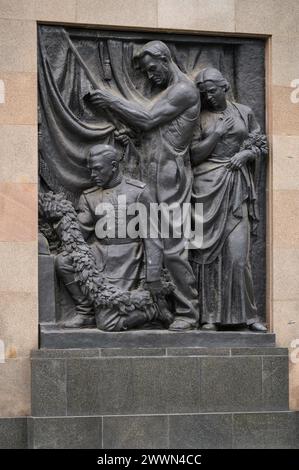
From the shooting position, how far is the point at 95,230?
1332 centimetres

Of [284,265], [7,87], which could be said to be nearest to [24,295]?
[7,87]

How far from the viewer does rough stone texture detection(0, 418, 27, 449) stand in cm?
1285

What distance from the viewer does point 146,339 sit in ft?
43.5

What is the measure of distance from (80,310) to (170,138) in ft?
7.98

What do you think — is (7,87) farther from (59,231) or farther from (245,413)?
(245,413)

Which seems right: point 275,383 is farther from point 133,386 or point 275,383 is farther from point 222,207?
point 222,207

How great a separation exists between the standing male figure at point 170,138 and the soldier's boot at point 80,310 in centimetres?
106

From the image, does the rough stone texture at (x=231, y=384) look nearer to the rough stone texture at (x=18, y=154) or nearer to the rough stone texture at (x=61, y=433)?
the rough stone texture at (x=61, y=433)

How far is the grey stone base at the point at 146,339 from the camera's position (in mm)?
12992

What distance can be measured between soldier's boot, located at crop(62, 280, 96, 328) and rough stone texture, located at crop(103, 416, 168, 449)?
1188 millimetres

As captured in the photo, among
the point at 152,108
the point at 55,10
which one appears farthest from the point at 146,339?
the point at 55,10

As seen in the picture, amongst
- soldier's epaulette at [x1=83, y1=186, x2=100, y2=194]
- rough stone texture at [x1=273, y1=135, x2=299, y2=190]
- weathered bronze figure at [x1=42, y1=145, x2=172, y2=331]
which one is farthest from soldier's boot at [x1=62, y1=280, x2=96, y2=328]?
rough stone texture at [x1=273, y1=135, x2=299, y2=190]

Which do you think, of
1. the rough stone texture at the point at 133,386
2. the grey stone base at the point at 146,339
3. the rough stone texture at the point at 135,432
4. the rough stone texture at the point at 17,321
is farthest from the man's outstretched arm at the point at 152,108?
the rough stone texture at the point at 135,432
